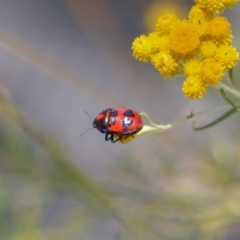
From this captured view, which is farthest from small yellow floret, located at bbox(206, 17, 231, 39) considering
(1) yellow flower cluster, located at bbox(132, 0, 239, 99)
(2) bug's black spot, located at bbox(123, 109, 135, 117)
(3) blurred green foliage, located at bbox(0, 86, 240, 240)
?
(3) blurred green foliage, located at bbox(0, 86, 240, 240)

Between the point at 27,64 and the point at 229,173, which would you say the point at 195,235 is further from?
the point at 27,64

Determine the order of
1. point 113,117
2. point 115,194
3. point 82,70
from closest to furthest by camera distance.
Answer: point 113,117
point 115,194
point 82,70

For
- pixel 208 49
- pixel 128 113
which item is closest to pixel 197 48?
pixel 208 49

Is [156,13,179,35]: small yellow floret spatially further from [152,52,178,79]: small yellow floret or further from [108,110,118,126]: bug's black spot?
[108,110,118,126]: bug's black spot

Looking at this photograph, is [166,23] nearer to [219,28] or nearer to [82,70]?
[219,28]

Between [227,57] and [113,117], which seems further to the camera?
[113,117]

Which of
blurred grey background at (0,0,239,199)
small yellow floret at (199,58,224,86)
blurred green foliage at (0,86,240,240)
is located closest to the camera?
small yellow floret at (199,58,224,86)

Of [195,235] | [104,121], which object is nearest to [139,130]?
[104,121]
